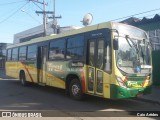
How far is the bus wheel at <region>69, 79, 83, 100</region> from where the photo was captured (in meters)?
12.3

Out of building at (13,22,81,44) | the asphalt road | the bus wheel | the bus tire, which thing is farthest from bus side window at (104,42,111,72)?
building at (13,22,81,44)

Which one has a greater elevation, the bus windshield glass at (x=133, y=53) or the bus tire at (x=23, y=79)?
the bus windshield glass at (x=133, y=53)

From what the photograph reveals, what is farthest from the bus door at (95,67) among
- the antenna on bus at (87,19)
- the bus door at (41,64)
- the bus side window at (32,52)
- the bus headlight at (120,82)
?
the antenna on bus at (87,19)

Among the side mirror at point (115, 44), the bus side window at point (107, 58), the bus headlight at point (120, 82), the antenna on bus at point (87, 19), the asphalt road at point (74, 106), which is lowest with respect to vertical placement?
the asphalt road at point (74, 106)

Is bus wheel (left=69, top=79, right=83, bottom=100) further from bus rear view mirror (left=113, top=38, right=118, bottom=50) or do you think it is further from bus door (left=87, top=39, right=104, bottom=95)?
bus rear view mirror (left=113, top=38, right=118, bottom=50)

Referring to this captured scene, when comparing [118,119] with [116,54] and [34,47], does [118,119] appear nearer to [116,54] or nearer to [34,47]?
[116,54]

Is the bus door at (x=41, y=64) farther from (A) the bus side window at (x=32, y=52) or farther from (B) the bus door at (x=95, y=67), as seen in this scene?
(B) the bus door at (x=95, y=67)

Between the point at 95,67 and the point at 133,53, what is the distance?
5.08ft

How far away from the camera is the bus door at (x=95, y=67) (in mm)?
10984

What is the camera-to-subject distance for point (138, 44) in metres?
11.3

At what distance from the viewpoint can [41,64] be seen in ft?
52.9

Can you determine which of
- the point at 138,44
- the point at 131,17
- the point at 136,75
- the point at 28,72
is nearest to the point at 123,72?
the point at 136,75

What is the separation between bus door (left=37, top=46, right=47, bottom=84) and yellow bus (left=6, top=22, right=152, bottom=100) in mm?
887

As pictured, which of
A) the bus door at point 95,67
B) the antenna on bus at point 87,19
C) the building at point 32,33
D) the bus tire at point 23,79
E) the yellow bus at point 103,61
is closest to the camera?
the yellow bus at point 103,61
